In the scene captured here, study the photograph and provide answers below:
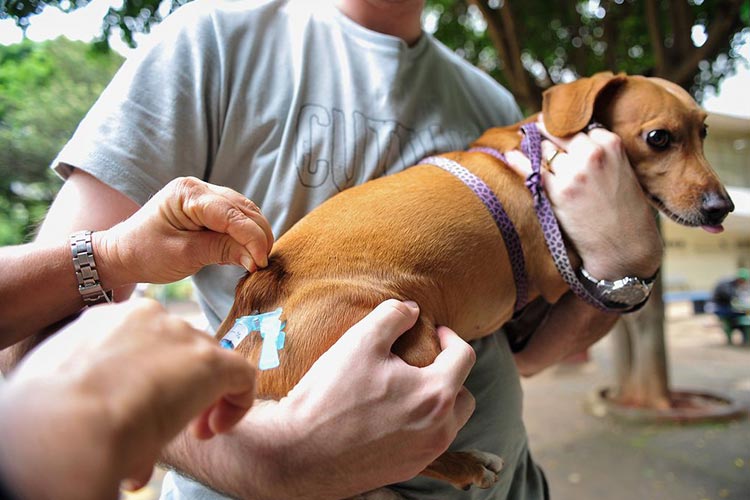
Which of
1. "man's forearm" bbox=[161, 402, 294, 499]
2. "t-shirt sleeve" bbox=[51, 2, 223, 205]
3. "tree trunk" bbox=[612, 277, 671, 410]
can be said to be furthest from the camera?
"tree trunk" bbox=[612, 277, 671, 410]

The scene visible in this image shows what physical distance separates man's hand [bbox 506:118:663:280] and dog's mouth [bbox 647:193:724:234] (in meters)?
0.17

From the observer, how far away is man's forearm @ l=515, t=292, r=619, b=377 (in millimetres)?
1691

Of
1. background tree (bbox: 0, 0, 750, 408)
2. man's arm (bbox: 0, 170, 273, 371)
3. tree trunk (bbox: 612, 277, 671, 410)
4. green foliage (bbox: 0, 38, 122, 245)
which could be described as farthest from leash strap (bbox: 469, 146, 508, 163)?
tree trunk (bbox: 612, 277, 671, 410)

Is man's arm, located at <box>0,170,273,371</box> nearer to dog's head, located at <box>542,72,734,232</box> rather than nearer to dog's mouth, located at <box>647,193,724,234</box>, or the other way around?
dog's head, located at <box>542,72,734,232</box>

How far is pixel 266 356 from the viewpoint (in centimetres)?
97

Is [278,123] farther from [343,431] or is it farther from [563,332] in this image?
[563,332]

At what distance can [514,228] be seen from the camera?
4.80 ft

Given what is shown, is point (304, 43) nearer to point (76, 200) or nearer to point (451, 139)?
point (451, 139)

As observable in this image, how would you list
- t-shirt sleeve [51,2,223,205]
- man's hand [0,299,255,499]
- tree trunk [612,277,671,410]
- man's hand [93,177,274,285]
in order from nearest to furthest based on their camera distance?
man's hand [0,299,255,499]
man's hand [93,177,274,285]
t-shirt sleeve [51,2,223,205]
tree trunk [612,277,671,410]

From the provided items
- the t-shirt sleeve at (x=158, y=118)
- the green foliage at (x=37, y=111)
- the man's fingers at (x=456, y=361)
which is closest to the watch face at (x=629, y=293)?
the man's fingers at (x=456, y=361)

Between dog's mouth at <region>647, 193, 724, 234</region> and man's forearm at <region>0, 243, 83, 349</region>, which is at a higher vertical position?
man's forearm at <region>0, 243, 83, 349</region>

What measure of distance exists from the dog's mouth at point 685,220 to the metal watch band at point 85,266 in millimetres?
1594

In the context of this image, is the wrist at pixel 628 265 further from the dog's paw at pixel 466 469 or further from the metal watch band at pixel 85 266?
the metal watch band at pixel 85 266

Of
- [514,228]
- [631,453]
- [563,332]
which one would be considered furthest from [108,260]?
[631,453]
